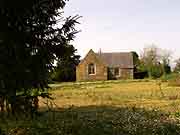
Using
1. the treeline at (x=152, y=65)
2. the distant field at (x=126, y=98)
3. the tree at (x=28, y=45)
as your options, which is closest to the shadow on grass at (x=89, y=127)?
the tree at (x=28, y=45)

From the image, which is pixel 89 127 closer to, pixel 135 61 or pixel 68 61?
pixel 68 61

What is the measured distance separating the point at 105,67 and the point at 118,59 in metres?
4.58

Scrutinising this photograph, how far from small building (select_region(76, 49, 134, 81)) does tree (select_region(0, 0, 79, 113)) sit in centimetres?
6243

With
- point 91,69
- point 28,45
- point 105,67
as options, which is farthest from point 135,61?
point 28,45

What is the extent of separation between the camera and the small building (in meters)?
76.0

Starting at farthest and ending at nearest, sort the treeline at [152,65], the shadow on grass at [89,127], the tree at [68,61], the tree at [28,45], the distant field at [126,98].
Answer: the treeline at [152,65] < the distant field at [126,98] < the tree at [68,61] < the shadow on grass at [89,127] < the tree at [28,45]

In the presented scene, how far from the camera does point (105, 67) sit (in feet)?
250

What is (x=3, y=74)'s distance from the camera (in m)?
10.4

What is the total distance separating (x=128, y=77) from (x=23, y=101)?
220ft

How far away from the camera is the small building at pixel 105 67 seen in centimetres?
7600

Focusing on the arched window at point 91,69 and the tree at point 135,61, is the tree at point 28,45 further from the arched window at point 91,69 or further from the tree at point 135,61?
the tree at point 135,61

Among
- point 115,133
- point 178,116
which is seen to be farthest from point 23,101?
point 178,116

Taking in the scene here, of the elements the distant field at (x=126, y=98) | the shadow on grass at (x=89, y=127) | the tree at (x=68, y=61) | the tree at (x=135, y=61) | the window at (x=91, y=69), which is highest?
the tree at (x=135, y=61)

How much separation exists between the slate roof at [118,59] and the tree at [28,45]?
2600 inches
